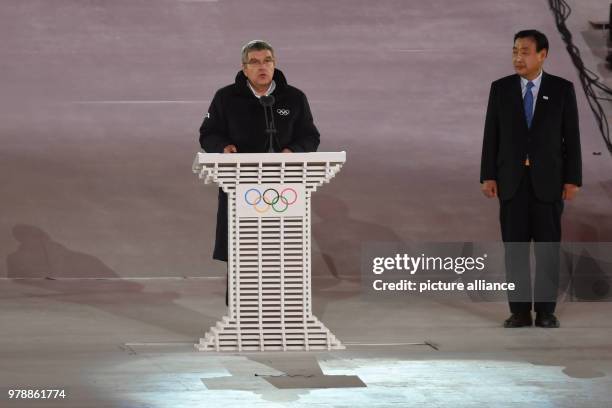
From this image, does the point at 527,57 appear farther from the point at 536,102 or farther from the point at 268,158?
the point at 268,158

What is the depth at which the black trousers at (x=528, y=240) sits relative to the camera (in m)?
5.01

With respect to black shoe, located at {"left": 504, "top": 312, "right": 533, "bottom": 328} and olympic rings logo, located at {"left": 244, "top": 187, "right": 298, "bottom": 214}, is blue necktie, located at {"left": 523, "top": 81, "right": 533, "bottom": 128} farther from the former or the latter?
olympic rings logo, located at {"left": 244, "top": 187, "right": 298, "bottom": 214}

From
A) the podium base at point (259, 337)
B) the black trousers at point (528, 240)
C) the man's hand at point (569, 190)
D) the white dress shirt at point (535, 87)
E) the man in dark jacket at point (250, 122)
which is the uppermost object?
the white dress shirt at point (535, 87)

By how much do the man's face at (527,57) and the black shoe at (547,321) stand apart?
3.30ft

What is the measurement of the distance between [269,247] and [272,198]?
175mm

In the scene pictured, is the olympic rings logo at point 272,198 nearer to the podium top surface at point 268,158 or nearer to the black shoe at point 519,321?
the podium top surface at point 268,158

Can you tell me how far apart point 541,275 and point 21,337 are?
7.10 feet

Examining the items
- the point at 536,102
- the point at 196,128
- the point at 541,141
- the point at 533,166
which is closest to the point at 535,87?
the point at 536,102

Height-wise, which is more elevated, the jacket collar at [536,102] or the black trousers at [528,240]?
the jacket collar at [536,102]

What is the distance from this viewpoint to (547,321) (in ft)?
16.3

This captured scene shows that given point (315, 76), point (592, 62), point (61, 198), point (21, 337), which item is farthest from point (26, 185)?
point (592, 62)

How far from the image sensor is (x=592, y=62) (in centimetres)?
749

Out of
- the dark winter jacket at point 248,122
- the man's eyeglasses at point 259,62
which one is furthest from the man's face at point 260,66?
the dark winter jacket at point 248,122

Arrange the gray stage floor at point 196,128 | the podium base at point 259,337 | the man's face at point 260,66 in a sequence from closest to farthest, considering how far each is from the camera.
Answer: the podium base at point 259,337, the man's face at point 260,66, the gray stage floor at point 196,128
